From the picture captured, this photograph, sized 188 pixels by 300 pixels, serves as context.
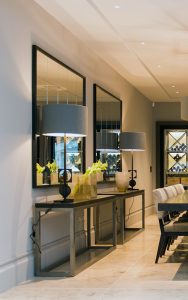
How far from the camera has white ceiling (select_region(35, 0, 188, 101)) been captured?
575cm

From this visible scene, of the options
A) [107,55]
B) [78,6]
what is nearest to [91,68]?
[107,55]

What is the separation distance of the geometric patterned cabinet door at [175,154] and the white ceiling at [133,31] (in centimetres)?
439

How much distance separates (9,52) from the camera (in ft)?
16.5

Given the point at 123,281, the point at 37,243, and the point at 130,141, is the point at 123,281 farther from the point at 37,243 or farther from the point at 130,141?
the point at 130,141

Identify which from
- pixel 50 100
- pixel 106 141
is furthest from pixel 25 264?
pixel 106 141

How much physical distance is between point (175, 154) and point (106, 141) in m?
6.00

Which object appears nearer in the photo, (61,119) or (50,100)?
(61,119)

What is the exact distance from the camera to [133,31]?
6.80 meters

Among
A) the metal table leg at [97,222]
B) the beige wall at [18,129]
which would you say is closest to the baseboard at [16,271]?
the beige wall at [18,129]

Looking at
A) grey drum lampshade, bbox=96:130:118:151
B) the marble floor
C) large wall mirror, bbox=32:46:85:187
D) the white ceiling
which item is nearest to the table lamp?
Answer: large wall mirror, bbox=32:46:85:187

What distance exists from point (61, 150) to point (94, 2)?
174cm

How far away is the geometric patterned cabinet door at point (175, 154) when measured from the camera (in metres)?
14.3

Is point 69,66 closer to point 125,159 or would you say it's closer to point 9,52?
point 9,52

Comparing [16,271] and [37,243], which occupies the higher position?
[37,243]
